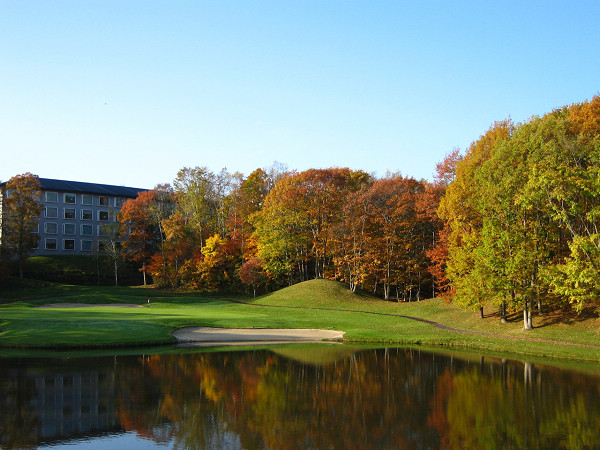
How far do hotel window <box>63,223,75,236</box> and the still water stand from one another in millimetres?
72340

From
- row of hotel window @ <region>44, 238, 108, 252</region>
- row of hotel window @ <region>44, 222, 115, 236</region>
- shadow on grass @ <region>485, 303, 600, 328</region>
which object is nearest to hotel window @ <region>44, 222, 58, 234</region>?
row of hotel window @ <region>44, 222, 115, 236</region>

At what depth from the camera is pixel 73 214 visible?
92562 millimetres

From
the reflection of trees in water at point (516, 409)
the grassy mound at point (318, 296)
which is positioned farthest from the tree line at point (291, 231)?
the reflection of trees in water at point (516, 409)

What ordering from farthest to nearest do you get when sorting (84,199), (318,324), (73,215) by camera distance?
(84,199), (73,215), (318,324)

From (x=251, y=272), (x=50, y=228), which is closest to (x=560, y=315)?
(x=251, y=272)

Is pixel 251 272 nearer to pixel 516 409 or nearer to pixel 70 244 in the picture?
pixel 70 244

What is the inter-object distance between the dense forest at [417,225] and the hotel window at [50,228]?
1566cm

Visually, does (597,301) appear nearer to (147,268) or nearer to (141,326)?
(141,326)

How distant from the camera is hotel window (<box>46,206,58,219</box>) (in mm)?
90562

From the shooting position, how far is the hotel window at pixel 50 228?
296ft

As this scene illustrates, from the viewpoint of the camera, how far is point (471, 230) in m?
43.0

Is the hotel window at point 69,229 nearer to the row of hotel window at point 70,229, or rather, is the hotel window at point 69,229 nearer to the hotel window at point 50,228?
the row of hotel window at point 70,229

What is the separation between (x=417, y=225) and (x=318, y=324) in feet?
90.6

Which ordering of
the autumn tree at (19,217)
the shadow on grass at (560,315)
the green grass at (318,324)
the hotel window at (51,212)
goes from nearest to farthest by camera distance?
the green grass at (318,324)
the shadow on grass at (560,315)
the autumn tree at (19,217)
the hotel window at (51,212)
